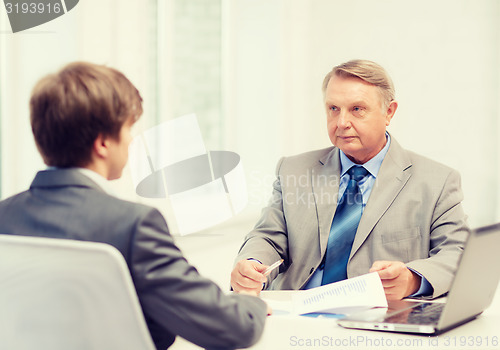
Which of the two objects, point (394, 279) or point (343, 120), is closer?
point (394, 279)

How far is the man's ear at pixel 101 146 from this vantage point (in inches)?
44.9

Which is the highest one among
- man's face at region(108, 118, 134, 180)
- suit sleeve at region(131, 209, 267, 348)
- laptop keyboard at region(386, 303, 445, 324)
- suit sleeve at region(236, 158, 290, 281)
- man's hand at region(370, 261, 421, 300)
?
man's face at region(108, 118, 134, 180)

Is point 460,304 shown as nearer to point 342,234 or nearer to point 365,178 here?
point 342,234

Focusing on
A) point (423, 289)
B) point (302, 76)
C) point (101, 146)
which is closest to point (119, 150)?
point (101, 146)

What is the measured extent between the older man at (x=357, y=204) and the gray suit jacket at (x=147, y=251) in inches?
36.1

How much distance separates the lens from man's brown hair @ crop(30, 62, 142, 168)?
3.59ft

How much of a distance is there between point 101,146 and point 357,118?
1.31 m

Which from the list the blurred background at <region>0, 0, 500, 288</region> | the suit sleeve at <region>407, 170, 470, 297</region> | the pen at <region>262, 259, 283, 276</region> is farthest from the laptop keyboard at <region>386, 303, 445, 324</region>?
the blurred background at <region>0, 0, 500, 288</region>

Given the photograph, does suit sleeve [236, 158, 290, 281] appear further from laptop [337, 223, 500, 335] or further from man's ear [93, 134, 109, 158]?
man's ear [93, 134, 109, 158]

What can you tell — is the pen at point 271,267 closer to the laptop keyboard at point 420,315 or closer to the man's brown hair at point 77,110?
the laptop keyboard at point 420,315

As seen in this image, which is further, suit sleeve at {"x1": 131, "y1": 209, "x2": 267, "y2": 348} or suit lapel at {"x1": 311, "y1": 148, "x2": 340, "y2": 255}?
suit lapel at {"x1": 311, "y1": 148, "x2": 340, "y2": 255}

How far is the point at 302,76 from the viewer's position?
5027 millimetres

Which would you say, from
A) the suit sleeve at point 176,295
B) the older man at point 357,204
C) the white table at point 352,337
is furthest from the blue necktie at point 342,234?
the suit sleeve at point 176,295

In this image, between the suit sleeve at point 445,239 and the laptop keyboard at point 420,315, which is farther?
the suit sleeve at point 445,239
